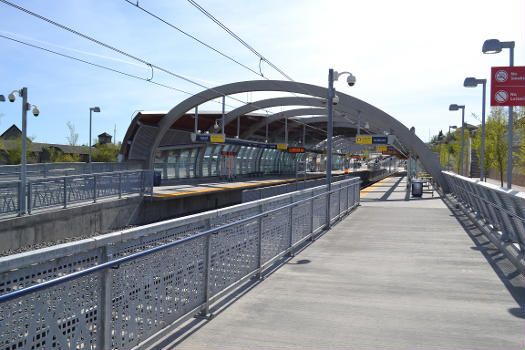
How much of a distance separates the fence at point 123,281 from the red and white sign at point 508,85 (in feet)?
14.3

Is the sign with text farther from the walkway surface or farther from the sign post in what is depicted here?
the sign post

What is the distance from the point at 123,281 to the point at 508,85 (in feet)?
22.3

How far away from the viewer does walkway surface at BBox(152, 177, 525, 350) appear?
14.5 feet

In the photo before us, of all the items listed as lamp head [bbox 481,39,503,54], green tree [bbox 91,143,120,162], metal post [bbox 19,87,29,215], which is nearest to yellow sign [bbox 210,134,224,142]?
metal post [bbox 19,87,29,215]

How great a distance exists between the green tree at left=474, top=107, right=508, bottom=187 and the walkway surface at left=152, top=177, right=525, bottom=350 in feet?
66.4

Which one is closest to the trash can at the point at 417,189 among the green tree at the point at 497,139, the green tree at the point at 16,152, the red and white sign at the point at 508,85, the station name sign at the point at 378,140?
the station name sign at the point at 378,140

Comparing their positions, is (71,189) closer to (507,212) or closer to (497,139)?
(507,212)

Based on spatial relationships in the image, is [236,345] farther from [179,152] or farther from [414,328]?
[179,152]

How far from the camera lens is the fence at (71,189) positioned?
43.1 ft

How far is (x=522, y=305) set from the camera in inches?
218

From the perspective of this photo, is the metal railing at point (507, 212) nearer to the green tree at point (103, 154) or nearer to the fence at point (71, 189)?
the fence at point (71, 189)

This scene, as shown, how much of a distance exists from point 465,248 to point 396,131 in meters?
19.7

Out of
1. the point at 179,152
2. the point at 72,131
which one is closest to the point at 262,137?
the point at 179,152

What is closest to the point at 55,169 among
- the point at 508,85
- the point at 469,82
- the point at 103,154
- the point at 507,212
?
the point at 469,82
